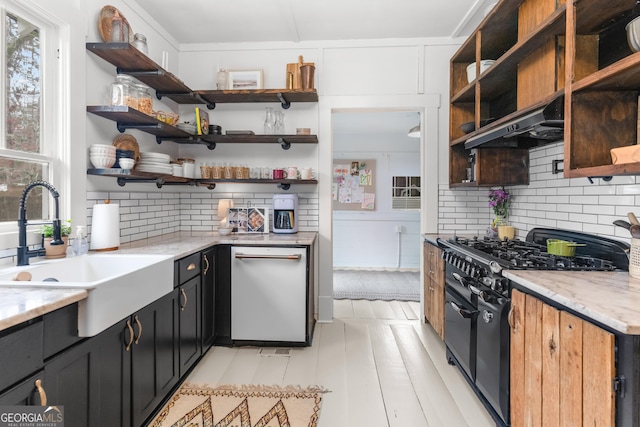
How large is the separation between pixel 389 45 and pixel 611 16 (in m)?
2.02

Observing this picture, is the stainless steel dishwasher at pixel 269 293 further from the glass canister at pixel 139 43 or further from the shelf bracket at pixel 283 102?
the glass canister at pixel 139 43

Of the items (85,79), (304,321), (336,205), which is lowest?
(304,321)

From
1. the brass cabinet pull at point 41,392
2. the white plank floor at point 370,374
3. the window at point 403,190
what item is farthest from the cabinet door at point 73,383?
the window at point 403,190

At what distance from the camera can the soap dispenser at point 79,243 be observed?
6.46 feet

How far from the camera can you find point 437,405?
2070mm

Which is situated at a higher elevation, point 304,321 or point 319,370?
point 304,321

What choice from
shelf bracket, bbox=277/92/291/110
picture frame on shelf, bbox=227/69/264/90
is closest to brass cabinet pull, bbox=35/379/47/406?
shelf bracket, bbox=277/92/291/110

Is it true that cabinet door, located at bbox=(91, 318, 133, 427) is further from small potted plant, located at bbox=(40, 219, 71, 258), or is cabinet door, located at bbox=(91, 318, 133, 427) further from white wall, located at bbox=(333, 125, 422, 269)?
white wall, located at bbox=(333, 125, 422, 269)

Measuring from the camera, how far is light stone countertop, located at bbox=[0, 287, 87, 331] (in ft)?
3.29

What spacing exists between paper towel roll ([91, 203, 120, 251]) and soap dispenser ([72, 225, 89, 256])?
0.51ft

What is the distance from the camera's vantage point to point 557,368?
51.6 inches

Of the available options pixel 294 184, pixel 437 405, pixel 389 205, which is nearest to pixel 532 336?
pixel 437 405

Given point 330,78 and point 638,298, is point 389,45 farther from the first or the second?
point 638,298

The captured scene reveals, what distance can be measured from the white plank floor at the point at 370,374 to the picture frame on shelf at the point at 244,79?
2447mm
